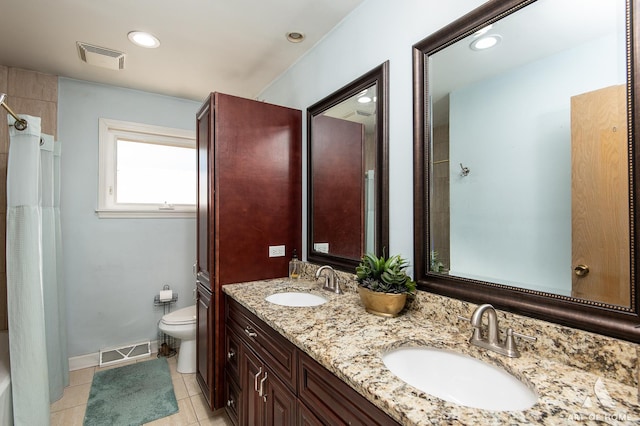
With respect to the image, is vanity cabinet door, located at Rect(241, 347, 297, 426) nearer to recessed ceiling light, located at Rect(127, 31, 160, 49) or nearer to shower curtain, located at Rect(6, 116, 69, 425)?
shower curtain, located at Rect(6, 116, 69, 425)

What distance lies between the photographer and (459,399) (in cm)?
90

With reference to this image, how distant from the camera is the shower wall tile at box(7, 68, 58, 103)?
240cm

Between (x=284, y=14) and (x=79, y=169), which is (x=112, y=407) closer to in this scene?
(x=79, y=169)

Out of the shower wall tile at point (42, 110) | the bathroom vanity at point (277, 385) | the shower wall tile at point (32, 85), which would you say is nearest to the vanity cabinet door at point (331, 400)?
the bathroom vanity at point (277, 385)

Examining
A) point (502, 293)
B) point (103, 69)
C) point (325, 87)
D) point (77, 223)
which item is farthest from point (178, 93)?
point (502, 293)

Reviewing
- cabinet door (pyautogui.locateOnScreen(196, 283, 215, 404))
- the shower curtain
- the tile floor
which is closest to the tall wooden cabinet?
cabinet door (pyautogui.locateOnScreen(196, 283, 215, 404))

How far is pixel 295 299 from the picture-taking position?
1773mm

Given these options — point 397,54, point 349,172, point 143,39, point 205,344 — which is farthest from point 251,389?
point 143,39

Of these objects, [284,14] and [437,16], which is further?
[284,14]

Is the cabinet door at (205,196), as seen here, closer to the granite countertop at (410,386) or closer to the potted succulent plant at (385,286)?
the granite countertop at (410,386)

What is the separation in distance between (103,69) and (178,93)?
1.99 feet

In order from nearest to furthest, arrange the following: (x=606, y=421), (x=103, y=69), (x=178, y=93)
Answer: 1. (x=606, y=421)
2. (x=103, y=69)
3. (x=178, y=93)

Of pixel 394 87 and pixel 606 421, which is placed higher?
pixel 394 87

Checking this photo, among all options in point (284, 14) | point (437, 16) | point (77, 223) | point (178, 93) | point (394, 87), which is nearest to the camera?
point (437, 16)
